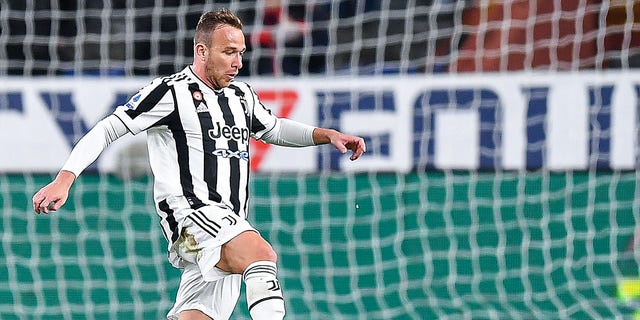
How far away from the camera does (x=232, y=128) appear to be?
4930 mm

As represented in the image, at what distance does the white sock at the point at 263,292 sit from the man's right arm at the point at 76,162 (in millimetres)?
734

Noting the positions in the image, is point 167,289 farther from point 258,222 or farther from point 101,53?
point 101,53

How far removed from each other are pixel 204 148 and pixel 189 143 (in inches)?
2.5

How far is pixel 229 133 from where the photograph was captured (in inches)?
193

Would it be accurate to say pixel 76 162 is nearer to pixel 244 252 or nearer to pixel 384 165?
pixel 244 252

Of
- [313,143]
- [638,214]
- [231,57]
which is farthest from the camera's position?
[638,214]

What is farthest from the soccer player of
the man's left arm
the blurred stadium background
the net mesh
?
the net mesh

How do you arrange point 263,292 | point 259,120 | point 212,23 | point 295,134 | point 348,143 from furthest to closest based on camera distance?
point 295,134
point 259,120
point 348,143
point 212,23
point 263,292

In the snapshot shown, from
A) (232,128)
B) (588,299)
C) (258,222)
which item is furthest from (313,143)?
(588,299)

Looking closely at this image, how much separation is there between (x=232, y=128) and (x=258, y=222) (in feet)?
8.94

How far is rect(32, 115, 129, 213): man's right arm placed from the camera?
170 inches

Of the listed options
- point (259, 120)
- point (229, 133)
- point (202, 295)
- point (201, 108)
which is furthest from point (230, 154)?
point (202, 295)

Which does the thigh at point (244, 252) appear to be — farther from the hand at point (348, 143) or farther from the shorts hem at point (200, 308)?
the hand at point (348, 143)

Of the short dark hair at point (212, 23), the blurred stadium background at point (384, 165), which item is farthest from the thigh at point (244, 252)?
the blurred stadium background at point (384, 165)
